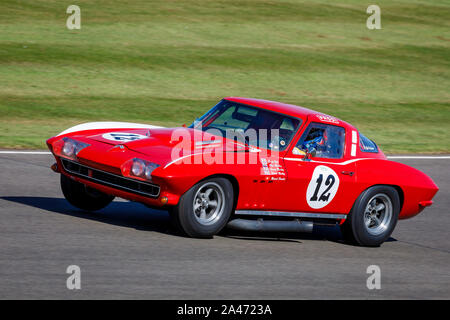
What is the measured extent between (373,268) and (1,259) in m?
3.39

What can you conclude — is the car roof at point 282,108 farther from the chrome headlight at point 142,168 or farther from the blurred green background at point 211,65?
the blurred green background at point 211,65

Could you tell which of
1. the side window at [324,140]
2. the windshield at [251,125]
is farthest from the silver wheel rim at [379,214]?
the windshield at [251,125]

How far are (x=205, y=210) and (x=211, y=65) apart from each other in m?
14.5

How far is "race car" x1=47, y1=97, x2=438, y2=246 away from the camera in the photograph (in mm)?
7109

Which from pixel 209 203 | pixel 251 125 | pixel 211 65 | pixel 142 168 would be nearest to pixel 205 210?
pixel 209 203

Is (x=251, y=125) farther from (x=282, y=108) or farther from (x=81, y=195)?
(x=81, y=195)

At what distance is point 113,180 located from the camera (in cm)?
731

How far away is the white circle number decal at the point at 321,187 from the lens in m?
7.81

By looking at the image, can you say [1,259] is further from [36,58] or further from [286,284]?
[36,58]

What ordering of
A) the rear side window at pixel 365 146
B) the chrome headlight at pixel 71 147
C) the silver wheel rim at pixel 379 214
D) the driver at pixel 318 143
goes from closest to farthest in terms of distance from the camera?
the chrome headlight at pixel 71 147 → the driver at pixel 318 143 → the silver wheel rim at pixel 379 214 → the rear side window at pixel 365 146

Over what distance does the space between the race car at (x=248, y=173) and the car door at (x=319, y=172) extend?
1cm

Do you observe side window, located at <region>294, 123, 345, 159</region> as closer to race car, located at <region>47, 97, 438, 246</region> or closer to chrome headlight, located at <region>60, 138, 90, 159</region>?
race car, located at <region>47, 97, 438, 246</region>

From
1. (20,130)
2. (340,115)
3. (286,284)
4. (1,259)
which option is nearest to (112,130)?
(1,259)

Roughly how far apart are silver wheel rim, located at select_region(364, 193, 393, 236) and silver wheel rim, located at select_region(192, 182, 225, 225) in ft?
6.20
